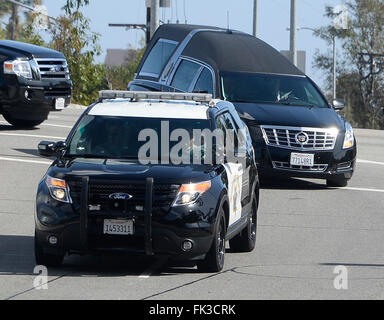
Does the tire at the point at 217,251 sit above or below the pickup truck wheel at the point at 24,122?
above

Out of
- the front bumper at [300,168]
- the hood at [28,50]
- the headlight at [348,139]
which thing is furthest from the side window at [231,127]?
the hood at [28,50]

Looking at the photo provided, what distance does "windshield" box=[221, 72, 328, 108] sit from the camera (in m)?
20.0

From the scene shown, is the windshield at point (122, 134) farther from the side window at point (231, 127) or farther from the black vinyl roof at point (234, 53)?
the black vinyl roof at point (234, 53)

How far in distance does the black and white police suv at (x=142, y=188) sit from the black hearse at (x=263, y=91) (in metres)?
6.19

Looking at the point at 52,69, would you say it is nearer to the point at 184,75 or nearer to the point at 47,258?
the point at 184,75

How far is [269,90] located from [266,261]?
8.11 m

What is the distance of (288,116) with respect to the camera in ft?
62.7

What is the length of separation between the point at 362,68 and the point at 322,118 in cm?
6295

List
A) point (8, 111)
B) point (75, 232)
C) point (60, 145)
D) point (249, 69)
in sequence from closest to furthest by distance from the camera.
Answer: point (75, 232)
point (60, 145)
point (249, 69)
point (8, 111)

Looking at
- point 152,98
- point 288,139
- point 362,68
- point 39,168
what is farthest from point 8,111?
point 362,68

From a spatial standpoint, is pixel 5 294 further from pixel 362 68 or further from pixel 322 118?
pixel 362 68

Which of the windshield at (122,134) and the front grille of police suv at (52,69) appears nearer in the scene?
the windshield at (122,134)

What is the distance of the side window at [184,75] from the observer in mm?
21031
